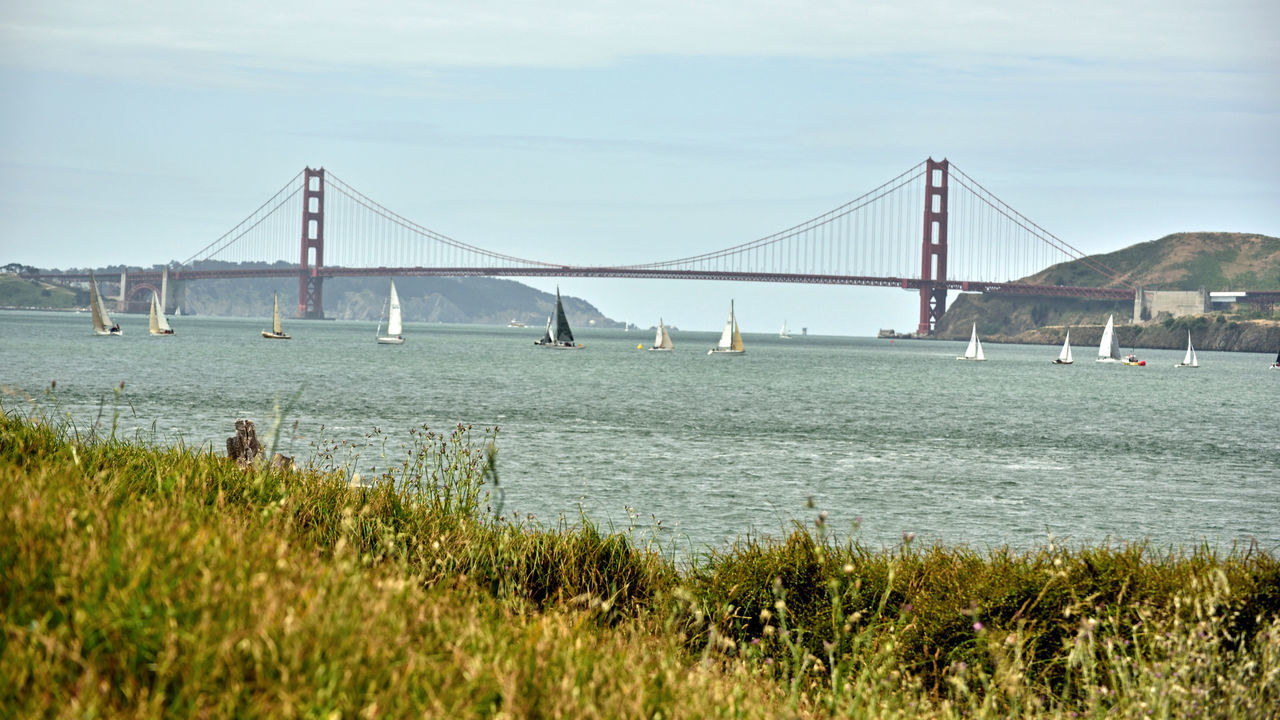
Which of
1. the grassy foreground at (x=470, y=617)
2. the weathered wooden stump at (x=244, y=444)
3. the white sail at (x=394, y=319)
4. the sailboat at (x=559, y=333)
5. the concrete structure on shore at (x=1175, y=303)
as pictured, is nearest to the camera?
the grassy foreground at (x=470, y=617)

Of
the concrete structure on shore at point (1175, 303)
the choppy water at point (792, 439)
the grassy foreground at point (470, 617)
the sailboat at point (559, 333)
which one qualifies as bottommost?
the choppy water at point (792, 439)

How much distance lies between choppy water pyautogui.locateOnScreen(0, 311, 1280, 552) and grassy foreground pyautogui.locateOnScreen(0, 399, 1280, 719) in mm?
1001

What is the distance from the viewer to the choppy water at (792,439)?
57.9 ft

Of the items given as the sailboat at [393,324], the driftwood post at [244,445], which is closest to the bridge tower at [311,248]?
the sailboat at [393,324]

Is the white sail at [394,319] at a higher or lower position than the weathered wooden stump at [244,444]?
higher

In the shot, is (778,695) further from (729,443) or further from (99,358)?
(99,358)

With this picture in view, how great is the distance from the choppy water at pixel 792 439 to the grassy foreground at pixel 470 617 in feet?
3.28

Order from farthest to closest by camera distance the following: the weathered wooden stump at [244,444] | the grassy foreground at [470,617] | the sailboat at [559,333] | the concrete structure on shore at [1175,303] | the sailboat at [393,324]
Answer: the concrete structure on shore at [1175,303] → the sailboat at [559,333] → the sailboat at [393,324] → the weathered wooden stump at [244,444] → the grassy foreground at [470,617]

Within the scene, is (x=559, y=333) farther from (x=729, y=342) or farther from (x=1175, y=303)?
(x=1175, y=303)

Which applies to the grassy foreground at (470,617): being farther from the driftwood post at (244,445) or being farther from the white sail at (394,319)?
the white sail at (394,319)

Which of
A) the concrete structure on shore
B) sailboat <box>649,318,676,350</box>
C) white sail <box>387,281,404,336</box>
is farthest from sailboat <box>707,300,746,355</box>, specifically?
the concrete structure on shore

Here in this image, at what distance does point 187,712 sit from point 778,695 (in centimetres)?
346

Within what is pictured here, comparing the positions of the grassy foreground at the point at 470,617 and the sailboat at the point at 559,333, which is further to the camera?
the sailboat at the point at 559,333

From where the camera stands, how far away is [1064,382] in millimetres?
74562
